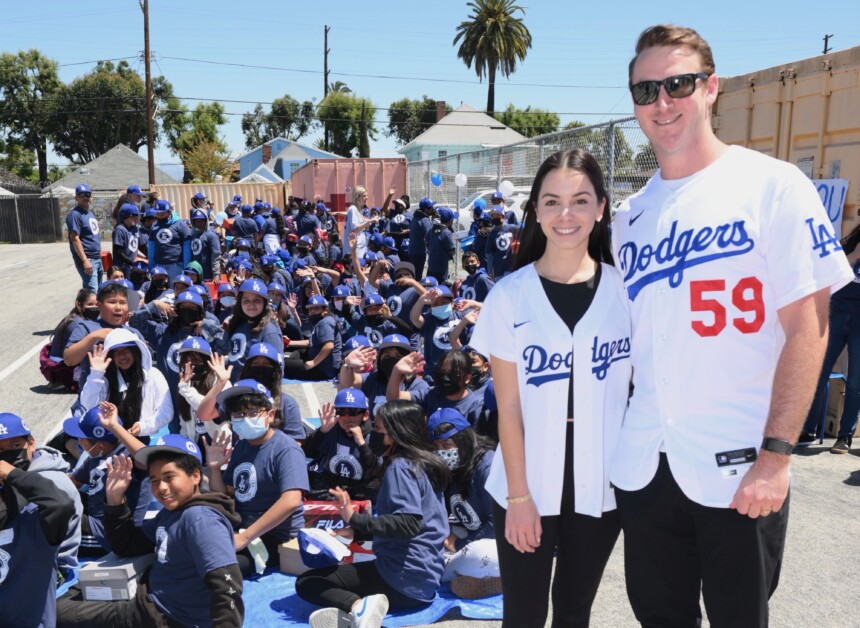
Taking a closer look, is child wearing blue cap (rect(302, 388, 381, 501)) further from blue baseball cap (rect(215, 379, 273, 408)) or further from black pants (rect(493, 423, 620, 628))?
Result: black pants (rect(493, 423, 620, 628))

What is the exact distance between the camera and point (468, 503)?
185 inches

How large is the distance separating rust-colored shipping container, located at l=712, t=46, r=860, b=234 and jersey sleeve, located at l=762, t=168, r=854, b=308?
526cm

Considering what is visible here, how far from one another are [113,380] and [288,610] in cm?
241

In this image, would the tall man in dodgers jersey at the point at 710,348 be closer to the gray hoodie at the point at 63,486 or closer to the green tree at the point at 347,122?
the gray hoodie at the point at 63,486

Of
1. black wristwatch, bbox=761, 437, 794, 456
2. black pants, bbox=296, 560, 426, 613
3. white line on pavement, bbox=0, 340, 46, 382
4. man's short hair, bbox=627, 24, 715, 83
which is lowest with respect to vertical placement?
white line on pavement, bbox=0, 340, 46, 382

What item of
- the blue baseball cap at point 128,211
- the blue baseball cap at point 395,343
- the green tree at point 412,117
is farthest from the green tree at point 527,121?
the blue baseball cap at point 395,343

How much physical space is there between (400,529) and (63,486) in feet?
5.60

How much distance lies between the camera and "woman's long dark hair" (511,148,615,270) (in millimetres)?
2385

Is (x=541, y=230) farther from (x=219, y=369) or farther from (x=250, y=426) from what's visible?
(x=219, y=369)

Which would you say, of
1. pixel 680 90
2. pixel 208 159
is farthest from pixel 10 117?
pixel 680 90

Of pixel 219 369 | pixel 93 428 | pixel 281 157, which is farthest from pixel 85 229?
pixel 281 157

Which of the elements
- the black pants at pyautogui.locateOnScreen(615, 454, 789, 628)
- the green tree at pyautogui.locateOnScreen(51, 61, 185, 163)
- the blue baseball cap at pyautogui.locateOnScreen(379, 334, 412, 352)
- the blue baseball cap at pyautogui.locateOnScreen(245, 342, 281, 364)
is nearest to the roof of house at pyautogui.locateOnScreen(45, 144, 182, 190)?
the green tree at pyautogui.locateOnScreen(51, 61, 185, 163)

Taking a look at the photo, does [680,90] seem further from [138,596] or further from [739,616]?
[138,596]

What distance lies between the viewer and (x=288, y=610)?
4.39m
